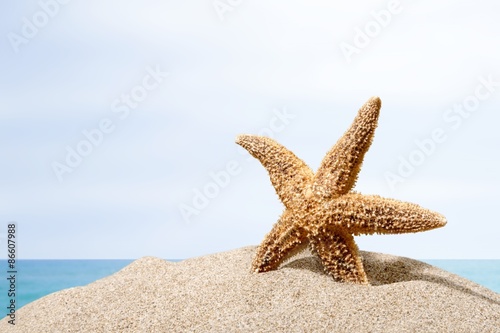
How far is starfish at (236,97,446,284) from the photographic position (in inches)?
178

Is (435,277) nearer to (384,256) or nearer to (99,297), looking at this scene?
(384,256)

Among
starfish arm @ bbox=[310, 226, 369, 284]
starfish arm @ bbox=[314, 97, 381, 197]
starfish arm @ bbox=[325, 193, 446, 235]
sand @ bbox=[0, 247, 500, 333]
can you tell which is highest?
starfish arm @ bbox=[314, 97, 381, 197]

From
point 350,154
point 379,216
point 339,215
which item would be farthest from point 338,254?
point 350,154

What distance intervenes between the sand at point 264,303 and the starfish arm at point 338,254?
0.11m

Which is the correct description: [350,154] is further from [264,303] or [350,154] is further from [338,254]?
[264,303]

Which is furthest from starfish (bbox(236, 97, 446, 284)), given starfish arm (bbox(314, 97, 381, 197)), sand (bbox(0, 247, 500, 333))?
sand (bbox(0, 247, 500, 333))

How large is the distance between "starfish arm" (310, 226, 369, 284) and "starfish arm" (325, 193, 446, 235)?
0.09m

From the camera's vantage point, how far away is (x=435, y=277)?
4.93 metres

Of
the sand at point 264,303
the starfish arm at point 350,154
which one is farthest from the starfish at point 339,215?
the sand at point 264,303

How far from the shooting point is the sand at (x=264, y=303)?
3873mm

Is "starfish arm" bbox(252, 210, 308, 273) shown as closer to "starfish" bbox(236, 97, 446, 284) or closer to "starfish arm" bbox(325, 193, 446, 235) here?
"starfish" bbox(236, 97, 446, 284)

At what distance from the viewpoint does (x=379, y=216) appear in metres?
4.53

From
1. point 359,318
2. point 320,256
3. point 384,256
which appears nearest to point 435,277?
point 384,256

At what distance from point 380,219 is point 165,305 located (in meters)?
1.59
